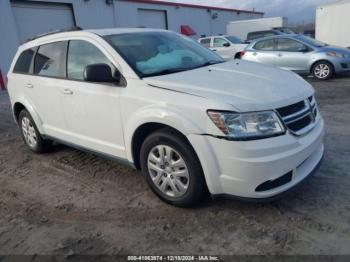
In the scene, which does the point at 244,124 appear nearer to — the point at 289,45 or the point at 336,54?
the point at 336,54

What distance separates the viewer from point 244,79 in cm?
331

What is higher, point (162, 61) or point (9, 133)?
point (162, 61)

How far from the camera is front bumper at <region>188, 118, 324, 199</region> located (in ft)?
9.00

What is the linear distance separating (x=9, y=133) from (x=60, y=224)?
14.4 ft

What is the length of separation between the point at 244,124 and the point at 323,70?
349 inches

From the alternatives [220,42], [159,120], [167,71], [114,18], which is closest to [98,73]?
[167,71]

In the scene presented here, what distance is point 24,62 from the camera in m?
5.17

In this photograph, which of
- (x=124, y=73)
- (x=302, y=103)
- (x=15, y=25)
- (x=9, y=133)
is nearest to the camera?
(x=302, y=103)

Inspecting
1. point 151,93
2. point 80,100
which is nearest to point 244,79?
point 151,93

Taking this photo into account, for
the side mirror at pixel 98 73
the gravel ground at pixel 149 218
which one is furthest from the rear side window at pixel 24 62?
the side mirror at pixel 98 73

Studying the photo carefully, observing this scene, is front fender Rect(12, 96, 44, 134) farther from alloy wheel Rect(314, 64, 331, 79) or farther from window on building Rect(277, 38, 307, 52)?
alloy wheel Rect(314, 64, 331, 79)

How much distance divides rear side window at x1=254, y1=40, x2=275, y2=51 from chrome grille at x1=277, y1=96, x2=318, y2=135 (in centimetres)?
854

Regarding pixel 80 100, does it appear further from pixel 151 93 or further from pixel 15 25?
pixel 15 25

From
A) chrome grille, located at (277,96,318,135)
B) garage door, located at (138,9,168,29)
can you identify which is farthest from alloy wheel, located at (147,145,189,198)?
garage door, located at (138,9,168,29)
